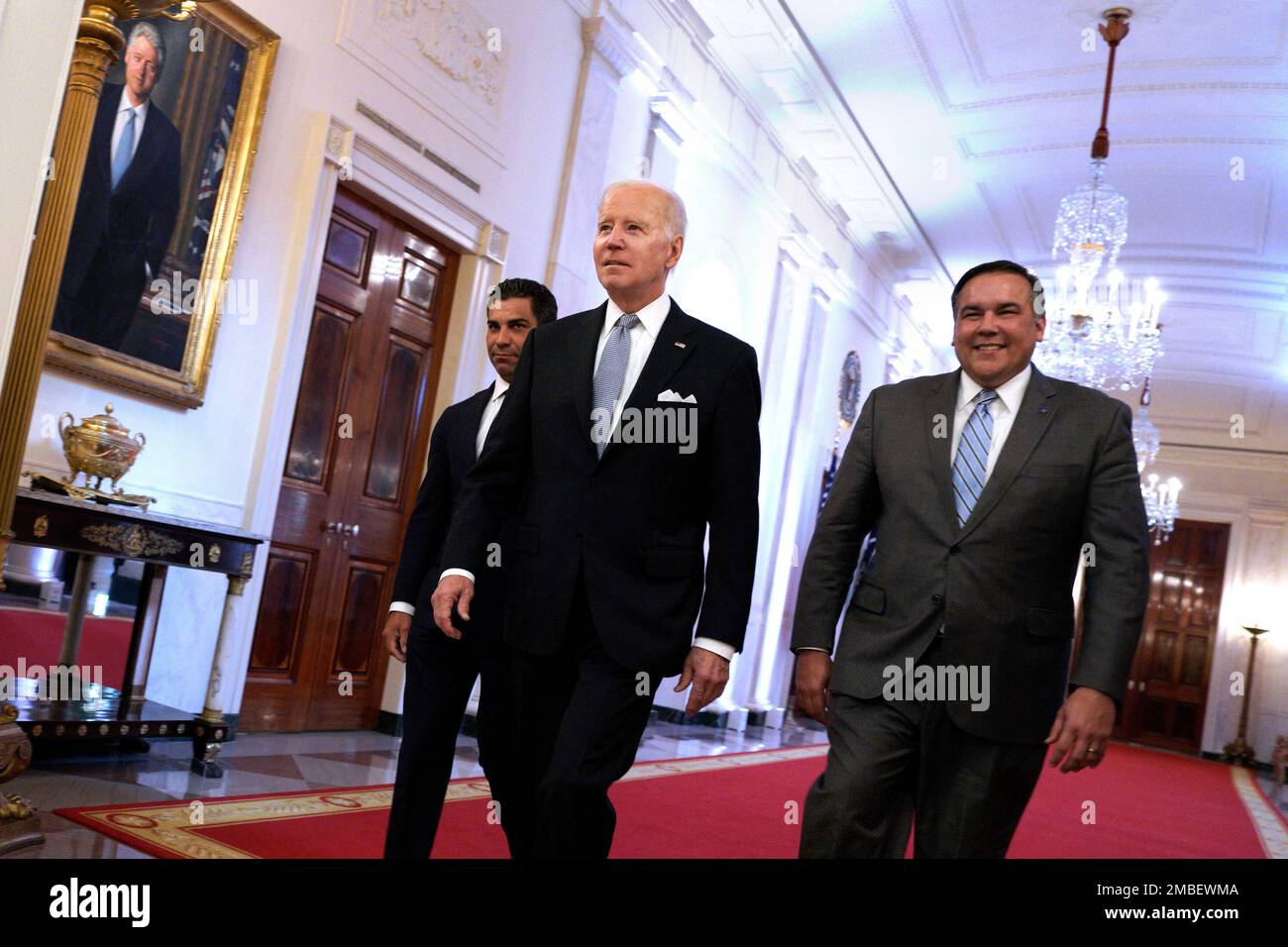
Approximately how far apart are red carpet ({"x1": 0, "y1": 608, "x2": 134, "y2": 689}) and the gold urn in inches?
24.2

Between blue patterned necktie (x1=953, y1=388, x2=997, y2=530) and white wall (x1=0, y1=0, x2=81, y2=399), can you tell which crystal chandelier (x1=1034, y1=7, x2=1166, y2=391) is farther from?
white wall (x1=0, y1=0, x2=81, y2=399)

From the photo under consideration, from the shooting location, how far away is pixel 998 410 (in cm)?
251

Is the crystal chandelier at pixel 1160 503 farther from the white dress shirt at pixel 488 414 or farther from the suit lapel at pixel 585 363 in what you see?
the suit lapel at pixel 585 363

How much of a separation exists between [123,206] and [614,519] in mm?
2960

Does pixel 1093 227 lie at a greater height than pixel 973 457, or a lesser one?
greater

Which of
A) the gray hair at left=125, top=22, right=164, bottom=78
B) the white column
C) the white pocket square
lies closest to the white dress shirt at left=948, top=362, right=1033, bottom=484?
the white pocket square

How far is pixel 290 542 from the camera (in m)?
5.51

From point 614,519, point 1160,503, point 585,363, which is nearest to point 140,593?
point 585,363

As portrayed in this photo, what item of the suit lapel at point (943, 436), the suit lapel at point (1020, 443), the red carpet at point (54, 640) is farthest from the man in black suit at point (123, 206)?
the suit lapel at point (1020, 443)

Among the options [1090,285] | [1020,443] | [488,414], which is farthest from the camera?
[1090,285]

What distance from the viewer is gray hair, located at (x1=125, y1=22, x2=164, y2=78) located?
13.9 feet

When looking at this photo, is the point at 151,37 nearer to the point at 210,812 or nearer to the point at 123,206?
the point at 123,206
